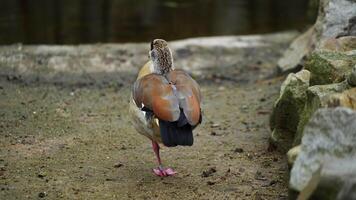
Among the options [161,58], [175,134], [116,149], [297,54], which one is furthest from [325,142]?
[297,54]

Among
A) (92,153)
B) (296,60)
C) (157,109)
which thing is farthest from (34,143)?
(296,60)

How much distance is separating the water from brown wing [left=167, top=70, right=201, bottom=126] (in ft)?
21.2

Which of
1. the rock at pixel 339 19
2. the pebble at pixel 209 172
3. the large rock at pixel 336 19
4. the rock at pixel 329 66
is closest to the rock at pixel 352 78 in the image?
the rock at pixel 329 66

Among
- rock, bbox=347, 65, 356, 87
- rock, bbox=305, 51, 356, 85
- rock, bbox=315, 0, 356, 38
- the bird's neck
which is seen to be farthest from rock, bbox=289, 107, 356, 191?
rock, bbox=315, 0, 356, 38

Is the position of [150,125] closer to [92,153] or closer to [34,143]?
[92,153]

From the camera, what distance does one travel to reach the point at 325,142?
3.51m

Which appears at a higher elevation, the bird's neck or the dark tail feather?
the bird's neck

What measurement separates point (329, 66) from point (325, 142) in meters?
1.47

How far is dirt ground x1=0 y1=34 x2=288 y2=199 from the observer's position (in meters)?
4.63

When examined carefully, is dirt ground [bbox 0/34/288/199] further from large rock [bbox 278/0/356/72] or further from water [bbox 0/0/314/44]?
water [bbox 0/0/314/44]

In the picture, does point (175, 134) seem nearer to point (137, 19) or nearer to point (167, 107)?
point (167, 107)

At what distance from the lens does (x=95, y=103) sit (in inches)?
285

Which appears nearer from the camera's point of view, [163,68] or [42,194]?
[42,194]

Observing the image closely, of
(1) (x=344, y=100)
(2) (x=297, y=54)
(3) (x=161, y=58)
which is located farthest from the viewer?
(2) (x=297, y=54)
